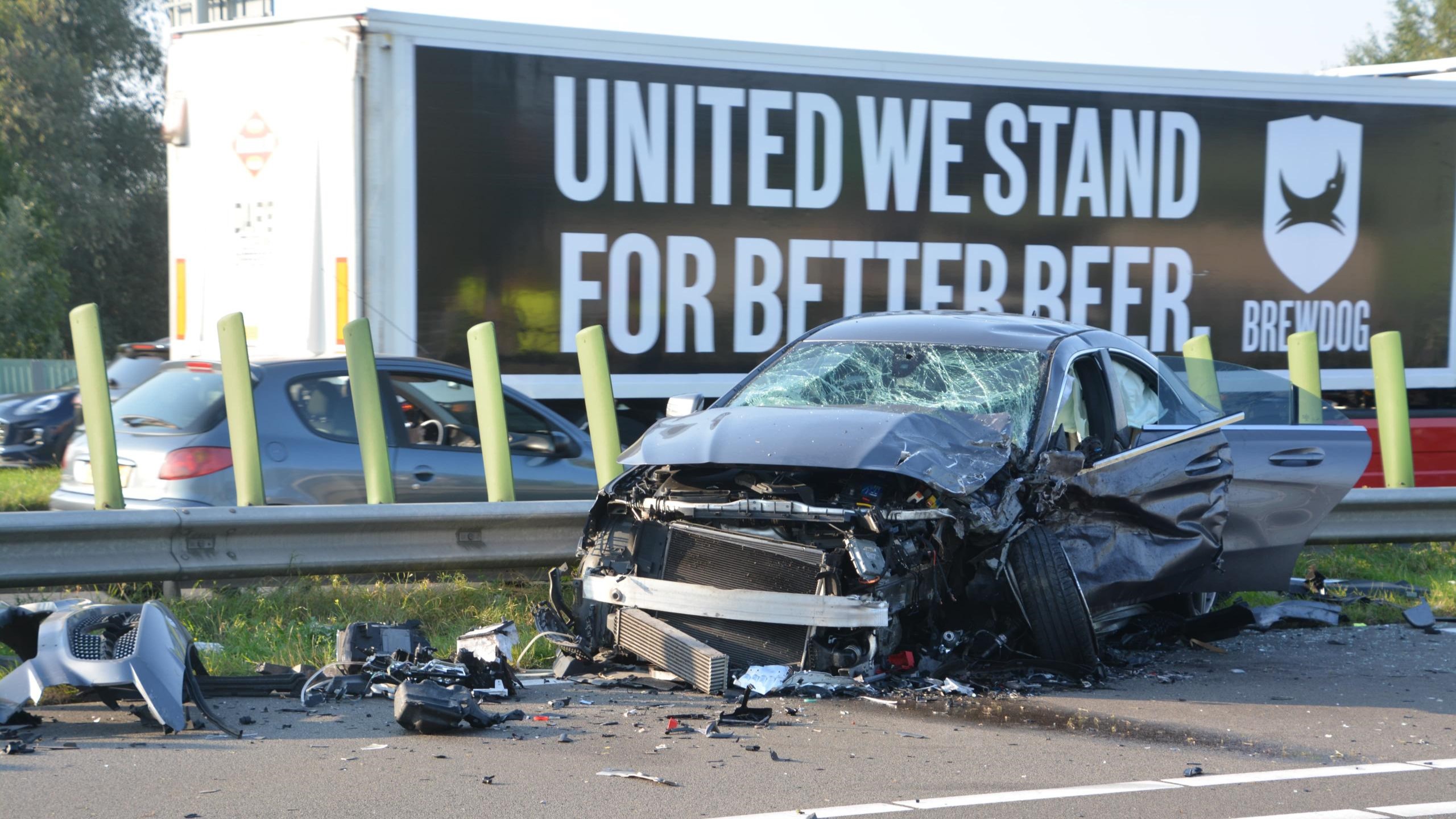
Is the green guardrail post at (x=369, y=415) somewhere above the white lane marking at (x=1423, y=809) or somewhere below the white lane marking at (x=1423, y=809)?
above

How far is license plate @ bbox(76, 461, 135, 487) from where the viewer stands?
25.0 feet

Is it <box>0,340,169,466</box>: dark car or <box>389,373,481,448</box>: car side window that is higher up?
<box>389,373,481,448</box>: car side window

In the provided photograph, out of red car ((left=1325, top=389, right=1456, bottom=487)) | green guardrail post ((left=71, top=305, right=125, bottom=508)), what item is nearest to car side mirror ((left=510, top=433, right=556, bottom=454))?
green guardrail post ((left=71, top=305, right=125, bottom=508))

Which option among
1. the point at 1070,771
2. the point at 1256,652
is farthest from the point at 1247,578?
the point at 1070,771

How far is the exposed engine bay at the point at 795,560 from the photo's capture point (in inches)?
228

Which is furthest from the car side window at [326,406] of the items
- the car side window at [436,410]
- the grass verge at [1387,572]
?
the grass verge at [1387,572]

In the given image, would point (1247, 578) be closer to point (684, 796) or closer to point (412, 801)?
point (684, 796)

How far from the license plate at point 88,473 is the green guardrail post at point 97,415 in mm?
588

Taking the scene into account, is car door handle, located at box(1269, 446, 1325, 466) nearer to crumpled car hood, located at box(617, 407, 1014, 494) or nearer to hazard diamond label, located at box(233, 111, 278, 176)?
crumpled car hood, located at box(617, 407, 1014, 494)

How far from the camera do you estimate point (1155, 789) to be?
4.72 metres

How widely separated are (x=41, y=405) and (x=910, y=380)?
11.0 metres

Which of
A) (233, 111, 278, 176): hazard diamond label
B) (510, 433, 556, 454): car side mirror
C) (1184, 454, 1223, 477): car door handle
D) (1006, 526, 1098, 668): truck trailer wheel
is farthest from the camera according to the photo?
(233, 111, 278, 176): hazard diamond label

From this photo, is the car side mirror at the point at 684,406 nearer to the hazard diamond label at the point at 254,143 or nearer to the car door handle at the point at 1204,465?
the car door handle at the point at 1204,465

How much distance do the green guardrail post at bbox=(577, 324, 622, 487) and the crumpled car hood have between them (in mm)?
1749
